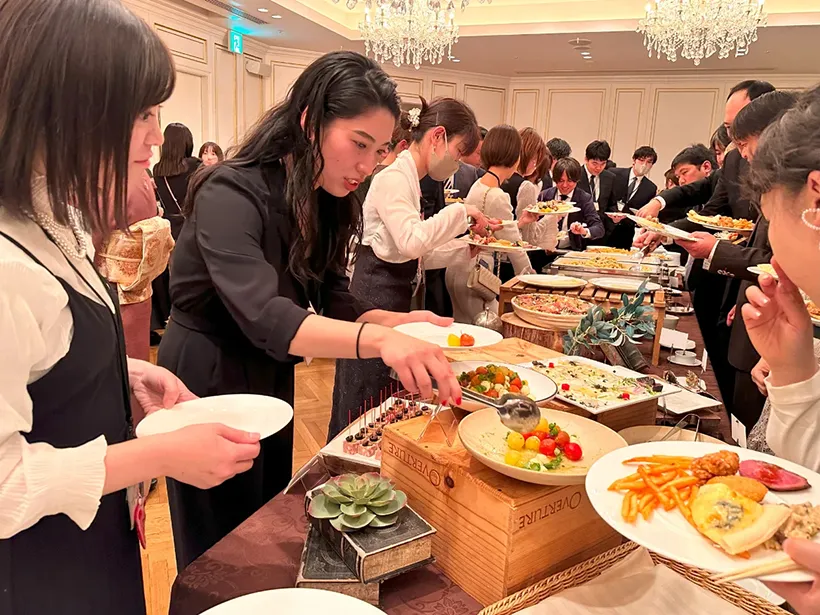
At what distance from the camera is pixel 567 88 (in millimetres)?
9945

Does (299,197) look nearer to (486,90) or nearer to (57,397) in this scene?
(57,397)

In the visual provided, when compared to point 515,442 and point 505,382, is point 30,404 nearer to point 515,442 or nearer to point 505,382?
point 515,442

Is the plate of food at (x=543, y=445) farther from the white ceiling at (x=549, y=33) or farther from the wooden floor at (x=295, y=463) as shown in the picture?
the white ceiling at (x=549, y=33)

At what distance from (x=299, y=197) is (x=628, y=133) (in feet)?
30.7

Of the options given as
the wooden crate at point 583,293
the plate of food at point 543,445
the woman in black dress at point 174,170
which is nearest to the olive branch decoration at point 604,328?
the wooden crate at point 583,293

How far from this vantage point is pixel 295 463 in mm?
3102

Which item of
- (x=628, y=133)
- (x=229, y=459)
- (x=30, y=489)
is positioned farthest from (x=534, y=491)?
(x=628, y=133)

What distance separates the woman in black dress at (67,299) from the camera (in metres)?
0.70

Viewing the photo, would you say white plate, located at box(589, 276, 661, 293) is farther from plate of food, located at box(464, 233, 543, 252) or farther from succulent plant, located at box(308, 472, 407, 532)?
succulent plant, located at box(308, 472, 407, 532)

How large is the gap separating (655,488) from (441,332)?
78 centimetres

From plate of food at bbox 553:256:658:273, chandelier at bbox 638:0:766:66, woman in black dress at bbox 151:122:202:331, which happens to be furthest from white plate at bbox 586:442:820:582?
chandelier at bbox 638:0:766:66

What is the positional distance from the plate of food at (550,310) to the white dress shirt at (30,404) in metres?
1.47

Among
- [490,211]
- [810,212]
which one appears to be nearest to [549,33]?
[490,211]

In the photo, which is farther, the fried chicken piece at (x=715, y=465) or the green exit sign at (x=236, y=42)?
the green exit sign at (x=236, y=42)
